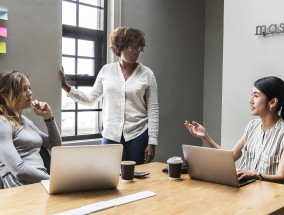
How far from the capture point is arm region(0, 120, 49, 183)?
1801mm

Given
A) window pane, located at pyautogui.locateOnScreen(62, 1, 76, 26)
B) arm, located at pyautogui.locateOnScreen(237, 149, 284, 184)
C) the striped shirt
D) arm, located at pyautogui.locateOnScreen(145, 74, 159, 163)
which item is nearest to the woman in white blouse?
the striped shirt

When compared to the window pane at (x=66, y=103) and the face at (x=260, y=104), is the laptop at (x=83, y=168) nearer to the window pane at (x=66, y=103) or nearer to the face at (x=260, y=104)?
the face at (x=260, y=104)

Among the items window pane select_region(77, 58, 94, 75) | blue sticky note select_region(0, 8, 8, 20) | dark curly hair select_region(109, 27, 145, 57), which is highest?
blue sticky note select_region(0, 8, 8, 20)

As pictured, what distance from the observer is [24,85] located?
2111mm

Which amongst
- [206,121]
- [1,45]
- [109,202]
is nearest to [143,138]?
[1,45]

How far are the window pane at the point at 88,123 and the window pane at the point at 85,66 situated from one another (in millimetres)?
393

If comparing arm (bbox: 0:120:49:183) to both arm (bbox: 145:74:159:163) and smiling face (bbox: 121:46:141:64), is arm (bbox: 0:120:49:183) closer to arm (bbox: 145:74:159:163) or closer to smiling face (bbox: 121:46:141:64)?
arm (bbox: 145:74:159:163)

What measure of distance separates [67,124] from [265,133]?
188 cm

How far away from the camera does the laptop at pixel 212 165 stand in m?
1.59

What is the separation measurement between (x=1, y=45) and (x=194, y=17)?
107 inches

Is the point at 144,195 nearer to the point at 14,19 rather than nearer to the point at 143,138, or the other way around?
the point at 143,138

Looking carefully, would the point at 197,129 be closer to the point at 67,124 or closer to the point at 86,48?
the point at 67,124

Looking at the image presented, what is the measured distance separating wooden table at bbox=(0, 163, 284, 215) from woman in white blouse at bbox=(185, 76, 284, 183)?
0.42 m

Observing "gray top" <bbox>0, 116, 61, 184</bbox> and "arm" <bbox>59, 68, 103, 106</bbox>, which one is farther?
"arm" <bbox>59, 68, 103, 106</bbox>
